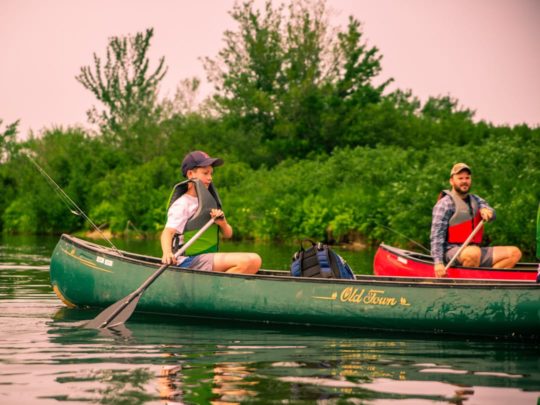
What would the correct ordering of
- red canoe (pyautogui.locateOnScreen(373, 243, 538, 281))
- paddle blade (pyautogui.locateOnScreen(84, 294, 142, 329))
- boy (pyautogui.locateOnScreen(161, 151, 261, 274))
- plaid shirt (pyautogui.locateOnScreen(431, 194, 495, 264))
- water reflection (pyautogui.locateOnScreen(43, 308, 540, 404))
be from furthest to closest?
1. red canoe (pyautogui.locateOnScreen(373, 243, 538, 281))
2. plaid shirt (pyautogui.locateOnScreen(431, 194, 495, 264))
3. boy (pyautogui.locateOnScreen(161, 151, 261, 274))
4. paddle blade (pyautogui.locateOnScreen(84, 294, 142, 329))
5. water reflection (pyautogui.locateOnScreen(43, 308, 540, 404))

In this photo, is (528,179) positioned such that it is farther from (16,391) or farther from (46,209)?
(46,209)

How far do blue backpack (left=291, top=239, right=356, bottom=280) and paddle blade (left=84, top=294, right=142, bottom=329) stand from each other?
1.43 m

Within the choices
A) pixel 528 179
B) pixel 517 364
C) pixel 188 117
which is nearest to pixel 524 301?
pixel 517 364

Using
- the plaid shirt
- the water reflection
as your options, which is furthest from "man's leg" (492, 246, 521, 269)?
the water reflection

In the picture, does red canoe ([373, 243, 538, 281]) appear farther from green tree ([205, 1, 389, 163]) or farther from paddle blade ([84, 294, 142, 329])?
green tree ([205, 1, 389, 163])

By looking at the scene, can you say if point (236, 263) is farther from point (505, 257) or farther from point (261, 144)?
point (261, 144)

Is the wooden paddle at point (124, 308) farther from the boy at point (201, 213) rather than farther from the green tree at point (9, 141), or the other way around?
the green tree at point (9, 141)

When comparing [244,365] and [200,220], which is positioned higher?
[200,220]

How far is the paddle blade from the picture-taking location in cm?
822

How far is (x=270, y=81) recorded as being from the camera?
3803cm

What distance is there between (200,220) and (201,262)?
0.40m

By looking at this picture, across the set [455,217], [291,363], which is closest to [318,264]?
[455,217]

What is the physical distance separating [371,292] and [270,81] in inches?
1206

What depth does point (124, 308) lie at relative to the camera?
8.34 meters
